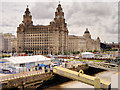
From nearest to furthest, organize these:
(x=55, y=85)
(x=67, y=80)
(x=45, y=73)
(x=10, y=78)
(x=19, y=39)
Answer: (x=10, y=78) → (x=55, y=85) → (x=45, y=73) → (x=67, y=80) → (x=19, y=39)

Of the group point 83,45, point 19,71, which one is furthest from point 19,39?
point 19,71

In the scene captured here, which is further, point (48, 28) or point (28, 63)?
point (48, 28)

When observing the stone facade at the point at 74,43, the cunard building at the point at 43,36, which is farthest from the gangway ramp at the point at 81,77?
the stone facade at the point at 74,43

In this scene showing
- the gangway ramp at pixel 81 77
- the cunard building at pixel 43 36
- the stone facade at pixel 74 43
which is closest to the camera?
the gangway ramp at pixel 81 77

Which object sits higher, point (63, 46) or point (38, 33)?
point (38, 33)

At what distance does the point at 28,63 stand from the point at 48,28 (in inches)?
3119

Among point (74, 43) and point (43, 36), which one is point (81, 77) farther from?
point (74, 43)

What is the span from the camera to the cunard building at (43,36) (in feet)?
402

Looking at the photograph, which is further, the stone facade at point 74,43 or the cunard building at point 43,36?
the stone facade at point 74,43

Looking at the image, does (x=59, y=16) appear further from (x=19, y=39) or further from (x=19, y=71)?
(x=19, y=71)

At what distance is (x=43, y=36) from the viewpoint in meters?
125

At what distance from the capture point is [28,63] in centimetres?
4616

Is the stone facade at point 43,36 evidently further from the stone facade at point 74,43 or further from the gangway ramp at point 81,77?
the gangway ramp at point 81,77

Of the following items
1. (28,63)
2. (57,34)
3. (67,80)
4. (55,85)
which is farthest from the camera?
(57,34)
